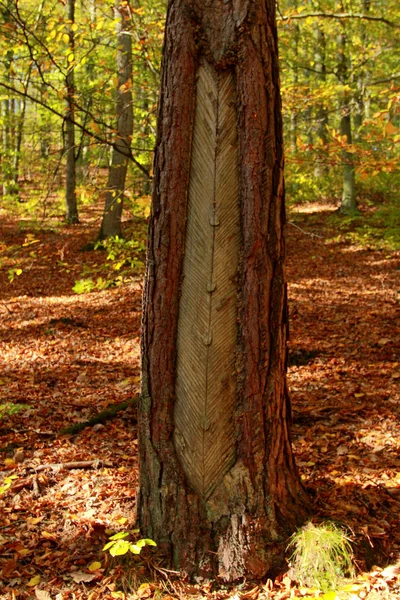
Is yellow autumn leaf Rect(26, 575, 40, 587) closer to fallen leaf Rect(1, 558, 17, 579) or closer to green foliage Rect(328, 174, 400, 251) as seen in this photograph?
fallen leaf Rect(1, 558, 17, 579)

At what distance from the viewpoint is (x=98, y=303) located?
9.88 meters

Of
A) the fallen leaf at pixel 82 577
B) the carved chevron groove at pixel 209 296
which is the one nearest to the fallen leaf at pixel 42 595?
the fallen leaf at pixel 82 577

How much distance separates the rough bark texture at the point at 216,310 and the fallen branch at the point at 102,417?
2032 millimetres

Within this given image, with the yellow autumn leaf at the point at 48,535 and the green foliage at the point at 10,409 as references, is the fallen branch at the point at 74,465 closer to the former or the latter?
the yellow autumn leaf at the point at 48,535

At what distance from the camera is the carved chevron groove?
2572 mm

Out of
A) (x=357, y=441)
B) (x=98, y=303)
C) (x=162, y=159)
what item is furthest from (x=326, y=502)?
(x=98, y=303)

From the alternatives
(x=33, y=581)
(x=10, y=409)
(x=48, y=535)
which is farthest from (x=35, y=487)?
(x=10, y=409)

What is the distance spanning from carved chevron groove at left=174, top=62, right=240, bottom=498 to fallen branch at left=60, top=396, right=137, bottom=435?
219 centimetres

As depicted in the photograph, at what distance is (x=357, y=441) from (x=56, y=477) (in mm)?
2306

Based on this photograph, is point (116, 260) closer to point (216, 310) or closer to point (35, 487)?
point (35, 487)

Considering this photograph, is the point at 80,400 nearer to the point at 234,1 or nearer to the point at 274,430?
the point at 274,430

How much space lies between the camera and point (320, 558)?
2633 millimetres

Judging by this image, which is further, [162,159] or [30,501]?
[30,501]

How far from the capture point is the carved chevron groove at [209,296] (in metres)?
2.57
